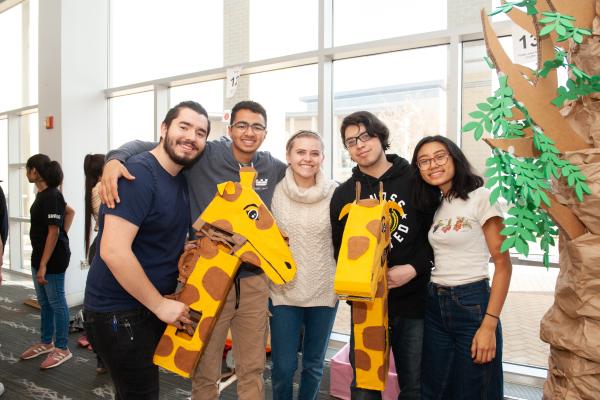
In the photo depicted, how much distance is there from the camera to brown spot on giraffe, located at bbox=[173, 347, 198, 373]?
1503 millimetres

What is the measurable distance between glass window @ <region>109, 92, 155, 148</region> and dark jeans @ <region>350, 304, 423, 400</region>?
387cm

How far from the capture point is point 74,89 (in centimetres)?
475

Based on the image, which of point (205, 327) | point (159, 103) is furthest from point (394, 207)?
point (159, 103)

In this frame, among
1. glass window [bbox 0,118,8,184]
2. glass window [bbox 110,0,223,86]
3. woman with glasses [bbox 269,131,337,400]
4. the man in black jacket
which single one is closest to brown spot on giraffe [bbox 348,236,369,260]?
the man in black jacket

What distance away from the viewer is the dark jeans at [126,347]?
1412 mm

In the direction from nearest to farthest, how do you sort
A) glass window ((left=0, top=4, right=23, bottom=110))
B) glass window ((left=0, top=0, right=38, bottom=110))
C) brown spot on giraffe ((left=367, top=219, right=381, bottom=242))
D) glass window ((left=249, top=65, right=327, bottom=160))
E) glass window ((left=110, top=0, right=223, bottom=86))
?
1. brown spot on giraffe ((left=367, top=219, right=381, bottom=242))
2. glass window ((left=249, top=65, right=327, bottom=160))
3. glass window ((left=110, top=0, right=223, bottom=86))
4. glass window ((left=0, top=0, right=38, bottom=110))
5. glass window ((left=0, top=4, right=23, bottom=110))

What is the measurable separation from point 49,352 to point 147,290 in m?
2.55

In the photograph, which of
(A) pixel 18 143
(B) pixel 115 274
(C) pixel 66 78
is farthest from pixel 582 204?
(A) pixel 18 143

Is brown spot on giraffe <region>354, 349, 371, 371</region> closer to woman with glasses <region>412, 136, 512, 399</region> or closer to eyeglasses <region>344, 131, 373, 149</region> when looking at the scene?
woman with glasses <region>412, 136, 512, 399</region>

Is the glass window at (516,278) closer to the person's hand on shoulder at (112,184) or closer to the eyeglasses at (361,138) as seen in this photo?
the eyeglasses at (361,138)

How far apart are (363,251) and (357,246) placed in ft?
0.10

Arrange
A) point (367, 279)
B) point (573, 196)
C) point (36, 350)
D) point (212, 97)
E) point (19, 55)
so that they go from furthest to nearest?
1. point (19, 55)
2. point (212, 97)
3. point (36, 350)
4. point (367, 279)
5. point (573, 196)

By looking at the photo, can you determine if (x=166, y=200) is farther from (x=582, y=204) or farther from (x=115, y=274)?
(x=582, y=204)

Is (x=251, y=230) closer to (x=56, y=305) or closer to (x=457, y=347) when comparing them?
(x=457, y=347)
